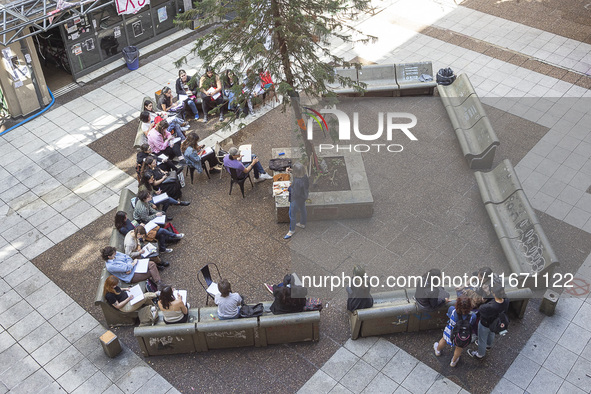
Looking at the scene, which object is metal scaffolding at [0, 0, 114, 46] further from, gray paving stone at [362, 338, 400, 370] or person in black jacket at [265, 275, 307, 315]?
gray paving stone at [362, 338, 400, 370]

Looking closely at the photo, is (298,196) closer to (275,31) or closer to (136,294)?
(275,31)

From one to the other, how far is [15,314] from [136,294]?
2.40 m

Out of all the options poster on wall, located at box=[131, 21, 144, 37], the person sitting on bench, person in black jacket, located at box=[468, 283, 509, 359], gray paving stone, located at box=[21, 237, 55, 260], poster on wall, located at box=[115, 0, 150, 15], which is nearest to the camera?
person in black jacket, located at box=[468, 283, 509, 359]

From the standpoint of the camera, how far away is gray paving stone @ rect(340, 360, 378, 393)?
356 inches

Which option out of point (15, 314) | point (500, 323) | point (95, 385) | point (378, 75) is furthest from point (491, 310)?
point (378, 75)

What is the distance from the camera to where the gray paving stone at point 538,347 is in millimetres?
9312

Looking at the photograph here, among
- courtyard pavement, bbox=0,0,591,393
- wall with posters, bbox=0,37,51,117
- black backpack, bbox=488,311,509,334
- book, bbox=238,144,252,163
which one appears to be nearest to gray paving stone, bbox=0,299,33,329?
courtyard pavement, bbox=0,0,591,393

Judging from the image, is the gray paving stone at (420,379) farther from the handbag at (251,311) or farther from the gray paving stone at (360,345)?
the handbag at (251,311)

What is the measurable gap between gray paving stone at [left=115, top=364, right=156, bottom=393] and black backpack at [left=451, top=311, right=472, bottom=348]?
4.75m

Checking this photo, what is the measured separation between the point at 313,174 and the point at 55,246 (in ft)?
17.8

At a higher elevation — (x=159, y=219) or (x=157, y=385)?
(x=159, y=219)

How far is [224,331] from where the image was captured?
9.20m

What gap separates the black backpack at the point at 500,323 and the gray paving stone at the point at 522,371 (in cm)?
90

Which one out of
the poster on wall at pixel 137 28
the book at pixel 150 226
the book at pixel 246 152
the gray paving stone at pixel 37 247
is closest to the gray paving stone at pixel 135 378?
the book at pixel 150 226
